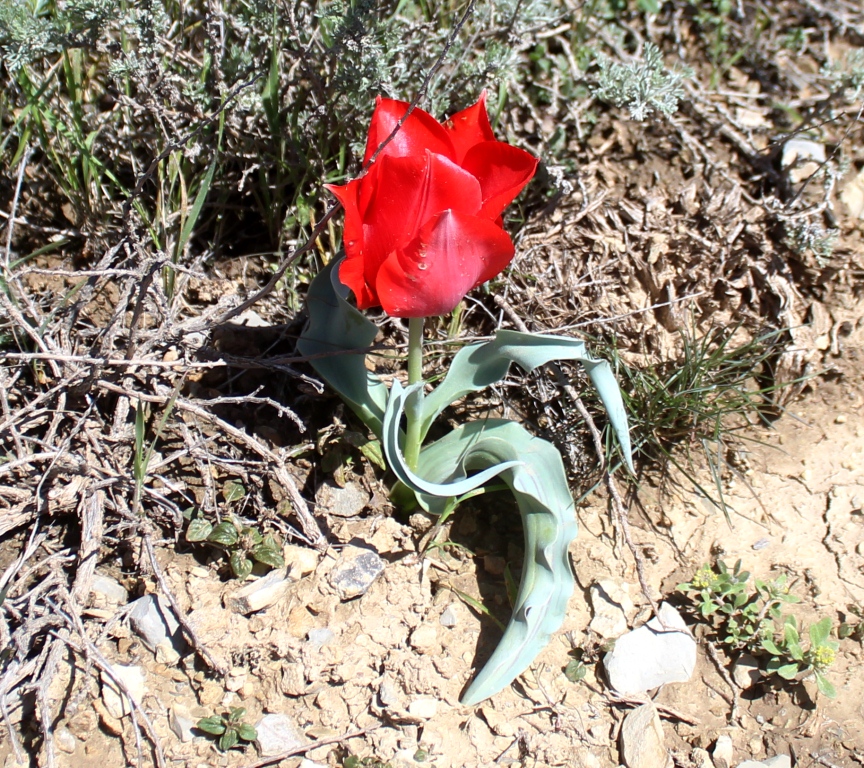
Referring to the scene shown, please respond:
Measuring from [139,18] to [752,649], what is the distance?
2.15m

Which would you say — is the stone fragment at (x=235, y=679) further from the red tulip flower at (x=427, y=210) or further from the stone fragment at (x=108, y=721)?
the red tulip flower at (x=427, y=210)

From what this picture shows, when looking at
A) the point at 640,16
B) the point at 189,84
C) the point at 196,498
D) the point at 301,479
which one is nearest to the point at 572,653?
the point at 301,479

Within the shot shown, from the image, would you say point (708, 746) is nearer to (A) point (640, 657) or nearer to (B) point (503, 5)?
(A) point (640, 657)

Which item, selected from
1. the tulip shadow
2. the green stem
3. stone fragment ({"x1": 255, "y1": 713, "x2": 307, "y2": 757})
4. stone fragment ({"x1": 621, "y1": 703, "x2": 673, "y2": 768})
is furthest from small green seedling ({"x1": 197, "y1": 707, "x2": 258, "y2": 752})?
stone fragment ({"x1": 621, "y1": 703, "x2": 673, "y2": 768})

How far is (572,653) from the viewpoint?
1848 millimetres

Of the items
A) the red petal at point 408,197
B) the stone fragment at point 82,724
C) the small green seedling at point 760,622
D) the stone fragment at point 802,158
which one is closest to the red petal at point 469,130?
the red petal at point 408,197

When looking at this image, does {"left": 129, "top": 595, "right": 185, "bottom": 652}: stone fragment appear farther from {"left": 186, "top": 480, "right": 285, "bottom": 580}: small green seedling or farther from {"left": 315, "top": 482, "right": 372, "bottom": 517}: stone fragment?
{"left": 315, "top": 482, "right": 372, "bottom": 517}: stone fragment

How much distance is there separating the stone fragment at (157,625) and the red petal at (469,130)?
3.91ft

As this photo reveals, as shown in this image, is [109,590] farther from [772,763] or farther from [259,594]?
[772,763]

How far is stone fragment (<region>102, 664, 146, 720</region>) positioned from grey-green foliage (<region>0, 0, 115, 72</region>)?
145 cm

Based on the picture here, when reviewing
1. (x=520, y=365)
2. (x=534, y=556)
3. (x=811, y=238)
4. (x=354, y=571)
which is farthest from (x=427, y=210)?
(x=811, y=238)

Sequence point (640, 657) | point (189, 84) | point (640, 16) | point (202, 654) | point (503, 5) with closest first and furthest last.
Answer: point (202, 654) → point (640, 657) → point (189, 84) → point (503, 5) → point (640, 16)

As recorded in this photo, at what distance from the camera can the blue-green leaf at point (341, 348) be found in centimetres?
184

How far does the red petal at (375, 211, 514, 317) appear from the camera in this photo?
129 cm
